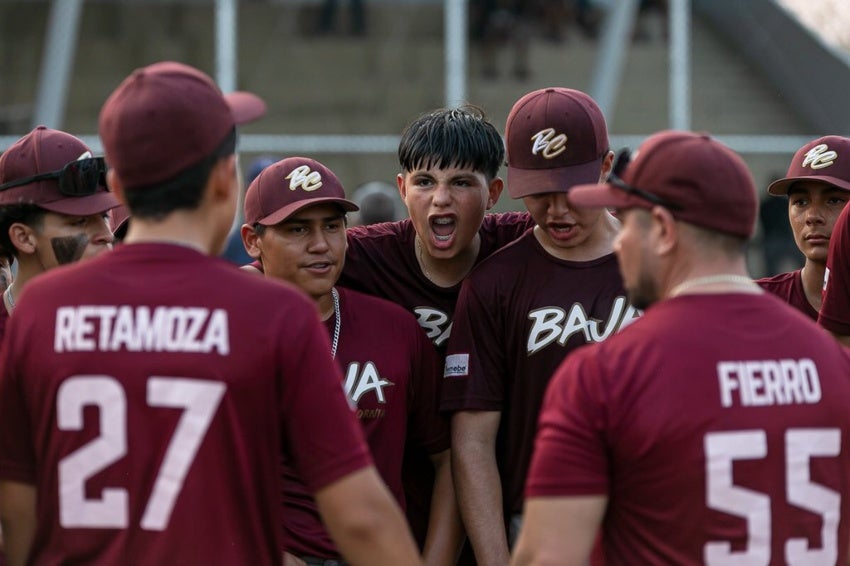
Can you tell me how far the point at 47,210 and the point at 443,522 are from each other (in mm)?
1797

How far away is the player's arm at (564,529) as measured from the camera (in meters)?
2.89

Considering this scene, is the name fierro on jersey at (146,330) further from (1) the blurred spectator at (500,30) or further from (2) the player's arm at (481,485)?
(1) the blurred spectator at (500,30)

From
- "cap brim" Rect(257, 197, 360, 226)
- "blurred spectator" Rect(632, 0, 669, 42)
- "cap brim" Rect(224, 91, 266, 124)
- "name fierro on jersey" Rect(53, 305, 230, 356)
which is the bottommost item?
"blurred spectator" Rect(632, 0, 669, 42)

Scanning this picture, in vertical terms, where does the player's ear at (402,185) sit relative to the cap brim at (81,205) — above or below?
below

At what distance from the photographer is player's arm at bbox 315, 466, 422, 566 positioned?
115 inches

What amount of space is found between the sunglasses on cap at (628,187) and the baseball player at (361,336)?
58.2 inches

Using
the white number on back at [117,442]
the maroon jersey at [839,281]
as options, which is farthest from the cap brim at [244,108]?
the maroon jersey at [839,281]

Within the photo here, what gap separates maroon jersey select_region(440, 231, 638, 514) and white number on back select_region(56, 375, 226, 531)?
5.51 feet

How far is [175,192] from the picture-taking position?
2977 mm

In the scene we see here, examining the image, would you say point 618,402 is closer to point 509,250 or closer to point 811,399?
point 811,399

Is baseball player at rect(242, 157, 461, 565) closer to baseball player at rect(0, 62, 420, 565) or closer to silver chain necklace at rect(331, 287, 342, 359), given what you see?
silver chain necklace at rect(331, 287, 342, 359)

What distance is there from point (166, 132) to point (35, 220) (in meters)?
1.67

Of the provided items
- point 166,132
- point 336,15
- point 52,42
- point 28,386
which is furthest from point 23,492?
point 336,15

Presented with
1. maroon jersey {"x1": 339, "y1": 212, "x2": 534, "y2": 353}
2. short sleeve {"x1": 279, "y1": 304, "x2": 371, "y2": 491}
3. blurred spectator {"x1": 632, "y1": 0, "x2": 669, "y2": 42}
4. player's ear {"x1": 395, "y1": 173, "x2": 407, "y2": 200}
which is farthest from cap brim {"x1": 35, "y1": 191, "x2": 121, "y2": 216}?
blurred spectator {"x1": 632, "y1": 0, "x2": 669, "y2": 42}
